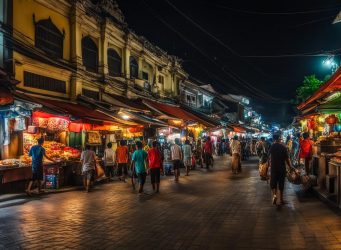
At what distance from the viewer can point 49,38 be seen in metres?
19.5

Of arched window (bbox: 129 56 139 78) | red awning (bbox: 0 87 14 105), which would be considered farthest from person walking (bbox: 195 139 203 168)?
red awning (bbox: 0 87 14 105)

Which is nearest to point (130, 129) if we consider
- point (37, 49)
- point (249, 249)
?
point (37, 49)

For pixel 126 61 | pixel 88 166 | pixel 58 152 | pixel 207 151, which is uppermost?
pixel 126 61

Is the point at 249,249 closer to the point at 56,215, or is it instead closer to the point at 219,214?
the point at 219,214

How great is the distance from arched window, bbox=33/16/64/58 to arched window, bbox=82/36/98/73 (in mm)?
2369

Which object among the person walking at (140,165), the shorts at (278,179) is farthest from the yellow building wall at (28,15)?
the shorts at (278,179)

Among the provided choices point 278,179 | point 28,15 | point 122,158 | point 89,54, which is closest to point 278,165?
point 278,179

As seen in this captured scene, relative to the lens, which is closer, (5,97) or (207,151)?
(5,97)

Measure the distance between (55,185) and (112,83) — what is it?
35.9 feet

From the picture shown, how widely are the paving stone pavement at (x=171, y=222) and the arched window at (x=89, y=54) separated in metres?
11.2

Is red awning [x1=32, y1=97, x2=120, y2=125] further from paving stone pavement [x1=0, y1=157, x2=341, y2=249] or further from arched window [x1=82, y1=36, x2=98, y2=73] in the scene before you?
paving stone pavement [x1=0, y1=157, x2=341, y2=249]

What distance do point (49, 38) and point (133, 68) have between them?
32.0 ft

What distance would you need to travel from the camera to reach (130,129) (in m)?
21.4

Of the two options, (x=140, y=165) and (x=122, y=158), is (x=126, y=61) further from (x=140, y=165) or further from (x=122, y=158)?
(x=140, y=165)
